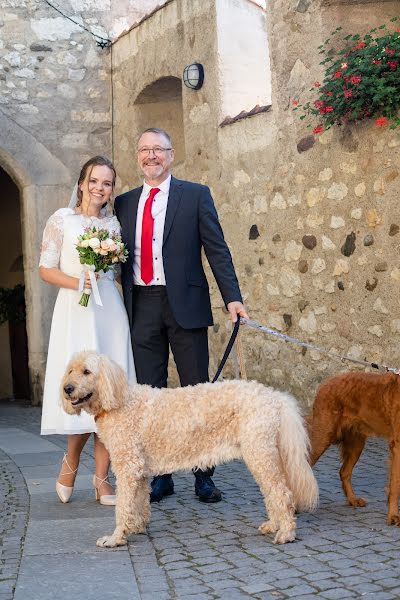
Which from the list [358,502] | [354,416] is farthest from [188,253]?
[358,502]

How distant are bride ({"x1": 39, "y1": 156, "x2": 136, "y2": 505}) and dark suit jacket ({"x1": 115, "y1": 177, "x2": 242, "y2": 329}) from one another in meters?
0.11

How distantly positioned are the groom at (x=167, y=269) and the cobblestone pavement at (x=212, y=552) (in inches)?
18.7

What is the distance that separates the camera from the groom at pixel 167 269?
16.5 ft

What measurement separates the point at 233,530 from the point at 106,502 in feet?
3.18

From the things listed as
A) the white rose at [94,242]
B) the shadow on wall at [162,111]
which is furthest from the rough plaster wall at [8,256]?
the white rose at [94,242]

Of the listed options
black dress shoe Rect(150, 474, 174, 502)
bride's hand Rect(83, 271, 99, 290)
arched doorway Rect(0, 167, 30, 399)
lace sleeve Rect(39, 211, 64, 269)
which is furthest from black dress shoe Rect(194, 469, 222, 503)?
arched doorway Rect(0, 167, 30, 399)

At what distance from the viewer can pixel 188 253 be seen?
5062 mm

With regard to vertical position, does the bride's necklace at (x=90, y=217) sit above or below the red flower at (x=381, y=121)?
below

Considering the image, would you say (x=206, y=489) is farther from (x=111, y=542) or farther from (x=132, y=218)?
(x=132, y=218)

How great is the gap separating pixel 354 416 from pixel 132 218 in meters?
1.71

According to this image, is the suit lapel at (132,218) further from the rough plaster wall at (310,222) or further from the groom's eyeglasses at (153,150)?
the rough plaster wall at (310,222)

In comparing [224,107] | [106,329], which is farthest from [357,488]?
[224,107]

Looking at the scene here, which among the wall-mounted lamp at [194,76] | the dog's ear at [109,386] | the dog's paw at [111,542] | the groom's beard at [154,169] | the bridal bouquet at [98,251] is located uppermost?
the wall-mounted lamp at [194,76]

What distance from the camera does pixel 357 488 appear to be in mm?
5355
